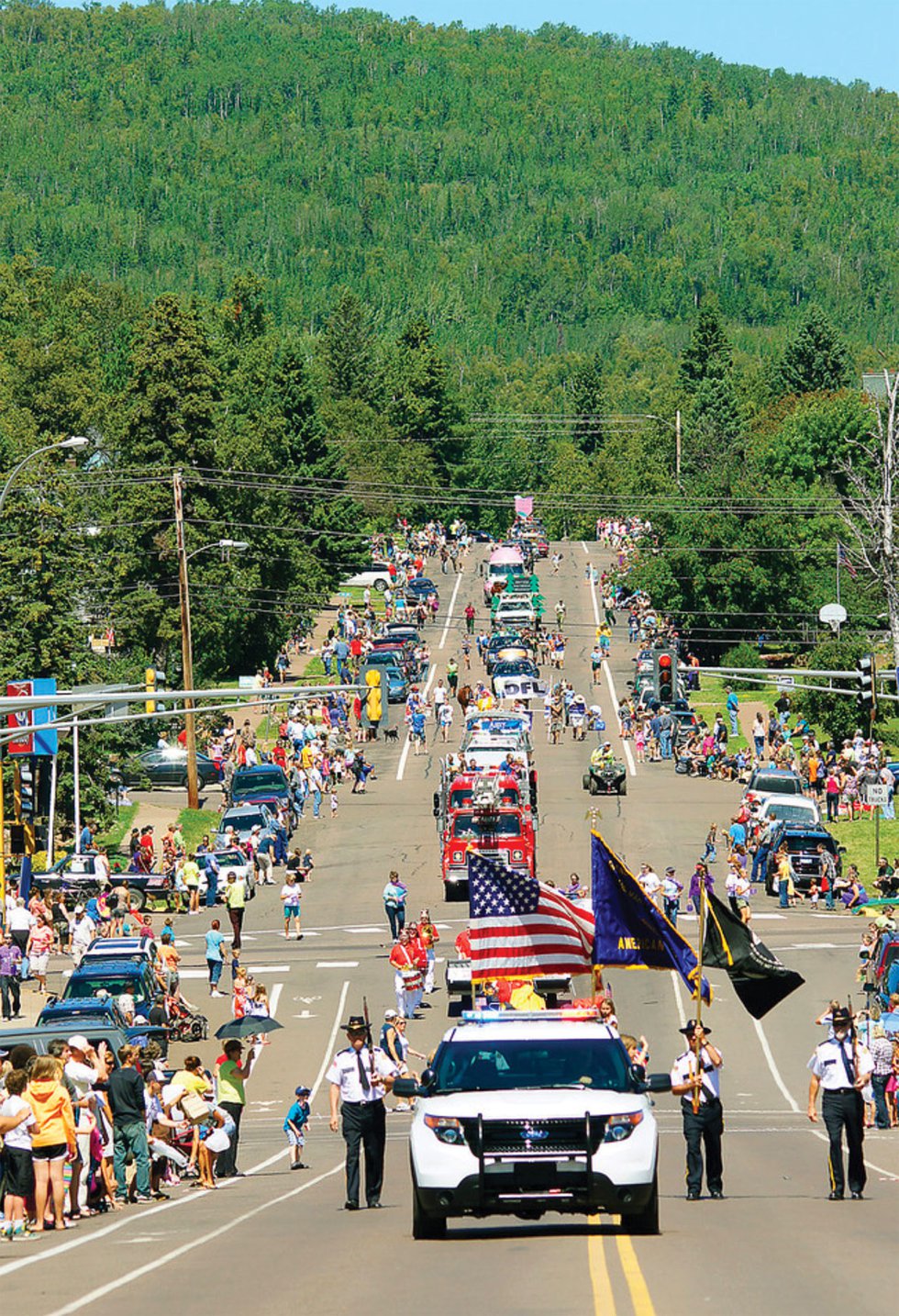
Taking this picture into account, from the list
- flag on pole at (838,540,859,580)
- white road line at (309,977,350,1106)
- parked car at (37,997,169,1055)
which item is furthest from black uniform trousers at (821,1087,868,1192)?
flag on pole at (838,540,859,580)

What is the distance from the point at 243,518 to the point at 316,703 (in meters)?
14.4

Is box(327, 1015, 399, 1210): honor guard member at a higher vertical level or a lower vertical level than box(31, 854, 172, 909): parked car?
lower

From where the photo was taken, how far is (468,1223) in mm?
17641

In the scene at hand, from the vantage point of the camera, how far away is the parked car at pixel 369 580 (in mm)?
123812

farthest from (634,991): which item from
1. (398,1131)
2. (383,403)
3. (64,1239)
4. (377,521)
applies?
(383,403)

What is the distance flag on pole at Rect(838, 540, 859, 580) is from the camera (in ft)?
297

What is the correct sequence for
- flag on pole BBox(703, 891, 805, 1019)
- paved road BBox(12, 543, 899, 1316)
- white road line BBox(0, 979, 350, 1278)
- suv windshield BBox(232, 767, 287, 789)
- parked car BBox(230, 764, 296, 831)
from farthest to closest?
suv windshield BBox(232, 767, 287, 789)
parked car BBox(230, 764, 296, 831)
flag on pole BBox(703, 891, 805, 1019)
white road line BBox(0, 979, 350, 1278)
paved road BBox(12, 543, 899, 1316)

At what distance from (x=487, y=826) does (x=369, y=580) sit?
7969 cm

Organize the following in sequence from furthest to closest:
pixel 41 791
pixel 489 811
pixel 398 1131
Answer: pixel 41 791, pixel 489 811, pixel 398 1131

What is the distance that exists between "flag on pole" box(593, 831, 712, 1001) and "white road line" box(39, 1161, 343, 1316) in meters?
4.29

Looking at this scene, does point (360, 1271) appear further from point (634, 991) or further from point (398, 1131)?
point (634, 991)

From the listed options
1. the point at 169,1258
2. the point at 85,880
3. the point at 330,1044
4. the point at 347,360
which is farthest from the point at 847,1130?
the point at 347,360

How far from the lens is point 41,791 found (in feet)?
192

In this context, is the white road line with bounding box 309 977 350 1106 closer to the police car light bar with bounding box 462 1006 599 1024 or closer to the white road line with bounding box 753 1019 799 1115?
the white road line with bounding box 753 1019 799 1115
